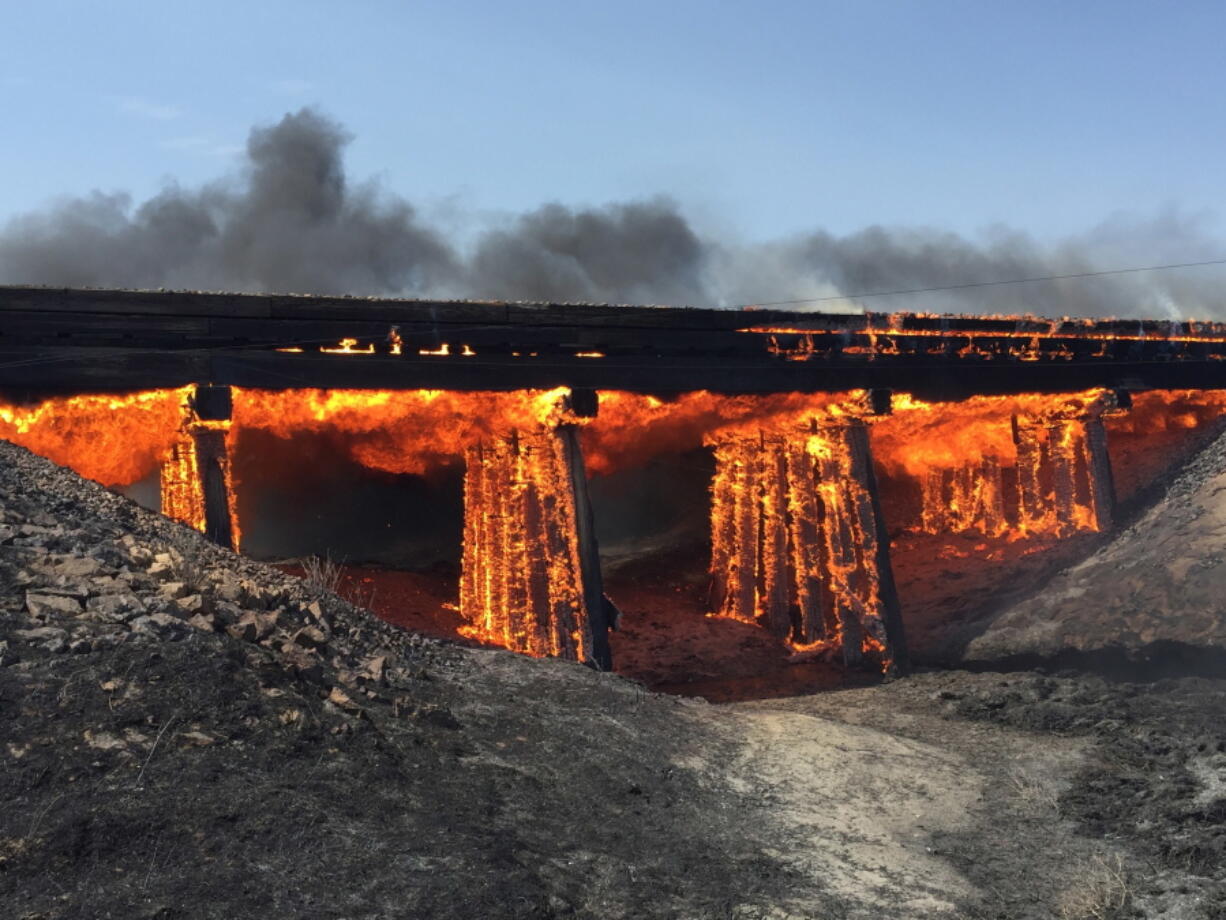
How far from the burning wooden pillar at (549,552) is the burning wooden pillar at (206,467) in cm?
515

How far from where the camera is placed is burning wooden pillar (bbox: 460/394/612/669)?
20.6 meters

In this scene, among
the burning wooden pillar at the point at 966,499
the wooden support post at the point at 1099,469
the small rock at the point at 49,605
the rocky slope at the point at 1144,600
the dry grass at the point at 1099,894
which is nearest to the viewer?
the dry grass at the point at 1099,894

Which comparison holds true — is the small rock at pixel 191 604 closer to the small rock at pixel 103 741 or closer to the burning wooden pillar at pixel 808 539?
the small rock at pixel 103 741

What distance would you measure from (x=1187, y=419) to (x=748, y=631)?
14.1 meters

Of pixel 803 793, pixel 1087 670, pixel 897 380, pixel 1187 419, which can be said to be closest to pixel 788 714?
pixel 803 793

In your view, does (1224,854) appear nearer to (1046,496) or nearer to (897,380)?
(897,380)

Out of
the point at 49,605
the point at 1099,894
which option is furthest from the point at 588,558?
the point at 1099,894

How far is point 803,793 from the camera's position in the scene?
12.5 meters

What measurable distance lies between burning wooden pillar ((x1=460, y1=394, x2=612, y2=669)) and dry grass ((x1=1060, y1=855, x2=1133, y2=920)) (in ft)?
34.1

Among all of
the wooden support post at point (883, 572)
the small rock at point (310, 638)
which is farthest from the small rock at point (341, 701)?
the wooden support post at point (883, 572)

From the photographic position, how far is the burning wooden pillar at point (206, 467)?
18266 mm

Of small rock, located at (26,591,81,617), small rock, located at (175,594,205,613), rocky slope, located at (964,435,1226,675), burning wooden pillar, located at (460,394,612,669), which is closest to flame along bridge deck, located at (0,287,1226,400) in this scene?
burning wooden pillar, located at (460,394,612,669)

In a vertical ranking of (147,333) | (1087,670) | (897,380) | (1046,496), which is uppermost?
(147,333)

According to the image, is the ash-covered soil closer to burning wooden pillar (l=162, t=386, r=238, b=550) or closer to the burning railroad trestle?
burning wooden pillar (l=162, t=386, r=238, b=550)
